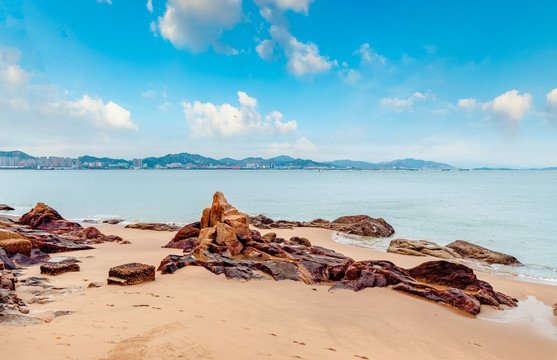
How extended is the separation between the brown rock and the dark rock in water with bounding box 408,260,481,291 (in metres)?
12.0

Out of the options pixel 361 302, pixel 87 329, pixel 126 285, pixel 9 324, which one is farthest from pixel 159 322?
pixel 361 302

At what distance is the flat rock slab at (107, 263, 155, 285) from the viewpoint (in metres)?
6.29

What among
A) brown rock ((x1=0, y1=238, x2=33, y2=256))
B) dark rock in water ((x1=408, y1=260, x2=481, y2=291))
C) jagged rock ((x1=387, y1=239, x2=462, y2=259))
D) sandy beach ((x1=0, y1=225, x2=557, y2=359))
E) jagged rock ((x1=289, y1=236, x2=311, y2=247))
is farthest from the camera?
jagged rock ((x1=387, y1=239, x2=462, y2=259))

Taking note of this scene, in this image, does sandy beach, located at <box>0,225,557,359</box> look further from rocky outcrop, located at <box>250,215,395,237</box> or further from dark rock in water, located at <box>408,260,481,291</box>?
rocky outcrop, located at <box>250,215,395,237</box>

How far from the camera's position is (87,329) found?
3695 millimetres

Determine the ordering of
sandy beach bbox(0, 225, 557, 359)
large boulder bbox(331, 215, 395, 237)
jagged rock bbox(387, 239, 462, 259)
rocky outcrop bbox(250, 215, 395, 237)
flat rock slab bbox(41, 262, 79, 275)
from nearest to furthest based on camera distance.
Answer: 1. sandy beach bbox(0, 225, 557, 359)
2. flat rock slab bbox(41, 262, 79, 275)
3. jagged rock bbox(387, 239, 462, 259)
4. large boulder bbox(331, 215, 395, 237)
5. rocky outcrop bbox(250, 215, 395, 237)

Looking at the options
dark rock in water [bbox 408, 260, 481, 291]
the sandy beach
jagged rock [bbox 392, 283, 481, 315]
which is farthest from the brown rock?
dark rock in water [bbox 408, 260, 481, 291]

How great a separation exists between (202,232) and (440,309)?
9087 mm

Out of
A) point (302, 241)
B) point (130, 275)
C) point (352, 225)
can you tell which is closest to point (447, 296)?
point (130, 275)

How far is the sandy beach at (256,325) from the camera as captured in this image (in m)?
3.35

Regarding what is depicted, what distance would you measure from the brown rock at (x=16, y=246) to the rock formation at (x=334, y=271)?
4383 mm

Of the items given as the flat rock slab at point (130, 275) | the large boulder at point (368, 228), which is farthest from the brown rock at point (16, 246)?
the large boulder at point (368, 228)

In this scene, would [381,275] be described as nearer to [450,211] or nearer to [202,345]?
[202,345]

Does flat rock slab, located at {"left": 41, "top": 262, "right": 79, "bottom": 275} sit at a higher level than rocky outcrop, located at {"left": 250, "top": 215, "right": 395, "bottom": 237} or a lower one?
higher
